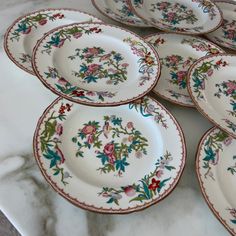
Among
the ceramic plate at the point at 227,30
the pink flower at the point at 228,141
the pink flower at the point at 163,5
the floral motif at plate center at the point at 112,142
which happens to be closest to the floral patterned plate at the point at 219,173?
the pink flower at the point at 228,141

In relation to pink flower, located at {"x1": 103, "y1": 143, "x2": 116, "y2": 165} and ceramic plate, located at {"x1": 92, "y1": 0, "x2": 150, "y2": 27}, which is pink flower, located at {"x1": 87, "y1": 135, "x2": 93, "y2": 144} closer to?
pink flower, located at {"x1": 103, "y1": 143, "x2": 116, "y2": 165}

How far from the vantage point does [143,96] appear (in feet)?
2.11

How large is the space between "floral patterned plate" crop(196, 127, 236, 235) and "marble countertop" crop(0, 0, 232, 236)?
35 mm

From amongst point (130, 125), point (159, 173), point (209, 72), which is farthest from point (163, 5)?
point (159, 173)

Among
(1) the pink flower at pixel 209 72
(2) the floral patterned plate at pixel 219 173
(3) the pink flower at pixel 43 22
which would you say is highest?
(3) the pink flower at pixel 43 22

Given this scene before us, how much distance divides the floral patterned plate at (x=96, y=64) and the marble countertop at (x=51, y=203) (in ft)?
0.28

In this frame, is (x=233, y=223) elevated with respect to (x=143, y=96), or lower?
lower

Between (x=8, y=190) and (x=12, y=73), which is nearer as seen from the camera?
(x=8, y=190)

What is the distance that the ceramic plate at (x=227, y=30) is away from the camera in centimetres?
91

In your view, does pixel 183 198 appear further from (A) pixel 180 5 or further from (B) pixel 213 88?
(A) pixel 180 5

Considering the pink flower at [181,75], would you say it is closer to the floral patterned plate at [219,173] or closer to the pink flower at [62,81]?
the floral patterned plate at [219,173]

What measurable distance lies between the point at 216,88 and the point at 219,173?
0.20 metres

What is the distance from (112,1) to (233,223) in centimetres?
65

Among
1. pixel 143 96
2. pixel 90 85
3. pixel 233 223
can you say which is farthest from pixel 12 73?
pixel 233 223
